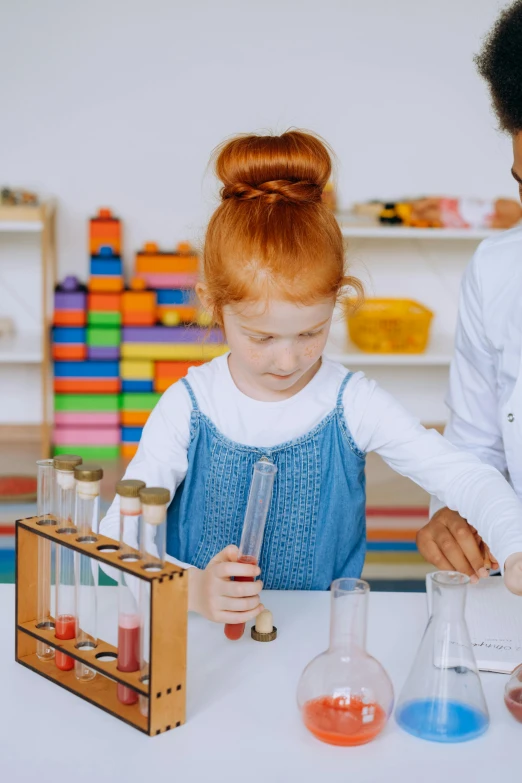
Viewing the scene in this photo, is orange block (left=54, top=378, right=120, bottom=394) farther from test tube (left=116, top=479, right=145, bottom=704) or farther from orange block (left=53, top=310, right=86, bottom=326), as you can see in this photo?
test tube (left=116, top=479, right=145, bottom=704)

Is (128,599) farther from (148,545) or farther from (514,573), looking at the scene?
(514,573)

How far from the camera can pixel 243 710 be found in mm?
783

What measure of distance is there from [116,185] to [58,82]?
407 mm

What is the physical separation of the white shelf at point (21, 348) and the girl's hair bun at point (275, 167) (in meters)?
2.15

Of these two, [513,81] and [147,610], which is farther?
[513,81]

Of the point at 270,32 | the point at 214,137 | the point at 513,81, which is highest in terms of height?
the point at 270,32

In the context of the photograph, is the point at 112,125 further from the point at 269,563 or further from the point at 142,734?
the point at 142,734

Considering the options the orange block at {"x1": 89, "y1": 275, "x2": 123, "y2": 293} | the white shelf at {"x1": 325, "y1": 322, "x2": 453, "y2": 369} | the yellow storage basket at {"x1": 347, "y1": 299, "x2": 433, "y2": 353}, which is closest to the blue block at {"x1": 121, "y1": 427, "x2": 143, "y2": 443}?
the orange block at {"x1": 89, "y1": 275, "x2": 123, "y2": 293}

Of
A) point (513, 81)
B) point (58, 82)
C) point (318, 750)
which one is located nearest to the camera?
point (318, 750)

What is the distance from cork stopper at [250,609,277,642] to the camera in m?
0.92

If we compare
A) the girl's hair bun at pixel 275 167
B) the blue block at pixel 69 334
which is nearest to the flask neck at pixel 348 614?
the girl's hair bun at pixel 275 167

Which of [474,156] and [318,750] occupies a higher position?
[474,156]

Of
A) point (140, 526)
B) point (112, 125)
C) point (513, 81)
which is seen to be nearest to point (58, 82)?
point (112, 125)

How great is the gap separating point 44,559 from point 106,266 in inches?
96.1
